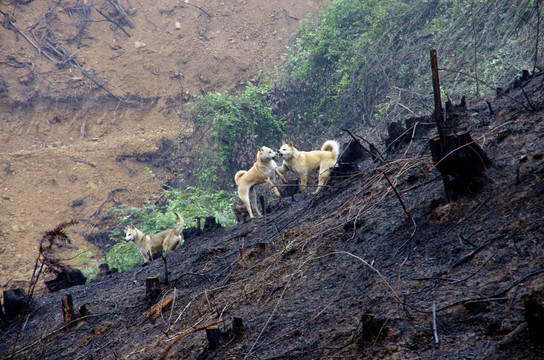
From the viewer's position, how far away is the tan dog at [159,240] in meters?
8.85

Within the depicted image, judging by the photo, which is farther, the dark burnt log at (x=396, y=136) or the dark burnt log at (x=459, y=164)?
the dark burnt log at (x=396, y=136)

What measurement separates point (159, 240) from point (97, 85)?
13.6 meters

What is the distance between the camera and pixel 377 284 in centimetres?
272

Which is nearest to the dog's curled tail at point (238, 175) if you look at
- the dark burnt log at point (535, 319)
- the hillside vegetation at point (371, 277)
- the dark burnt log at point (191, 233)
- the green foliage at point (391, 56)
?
the dark burnt log at point (191, 233)

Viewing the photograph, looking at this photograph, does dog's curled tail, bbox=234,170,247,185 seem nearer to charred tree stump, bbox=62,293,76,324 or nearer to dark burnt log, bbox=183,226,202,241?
dark burnt log, bbox=183,226,202,241

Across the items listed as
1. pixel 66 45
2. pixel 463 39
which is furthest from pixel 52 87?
pixel 463 39

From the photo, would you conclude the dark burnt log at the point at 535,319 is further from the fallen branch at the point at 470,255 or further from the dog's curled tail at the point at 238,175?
the dog's curled tail at the point at 238,175

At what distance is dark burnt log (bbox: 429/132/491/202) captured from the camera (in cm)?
293

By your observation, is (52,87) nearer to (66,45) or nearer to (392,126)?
(66,45)

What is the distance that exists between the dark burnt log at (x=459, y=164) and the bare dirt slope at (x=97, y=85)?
47.5ft

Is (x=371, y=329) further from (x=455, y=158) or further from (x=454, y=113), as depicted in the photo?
(x=454, y=113)

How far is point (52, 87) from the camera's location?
62.8 ft

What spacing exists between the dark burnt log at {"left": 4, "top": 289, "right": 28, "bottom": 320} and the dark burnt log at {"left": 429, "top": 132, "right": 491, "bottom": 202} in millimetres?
5468

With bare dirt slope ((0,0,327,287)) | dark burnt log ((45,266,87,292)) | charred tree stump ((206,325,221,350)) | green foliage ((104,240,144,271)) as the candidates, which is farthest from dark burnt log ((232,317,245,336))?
bare dirt slope ((0,0,327,287))
